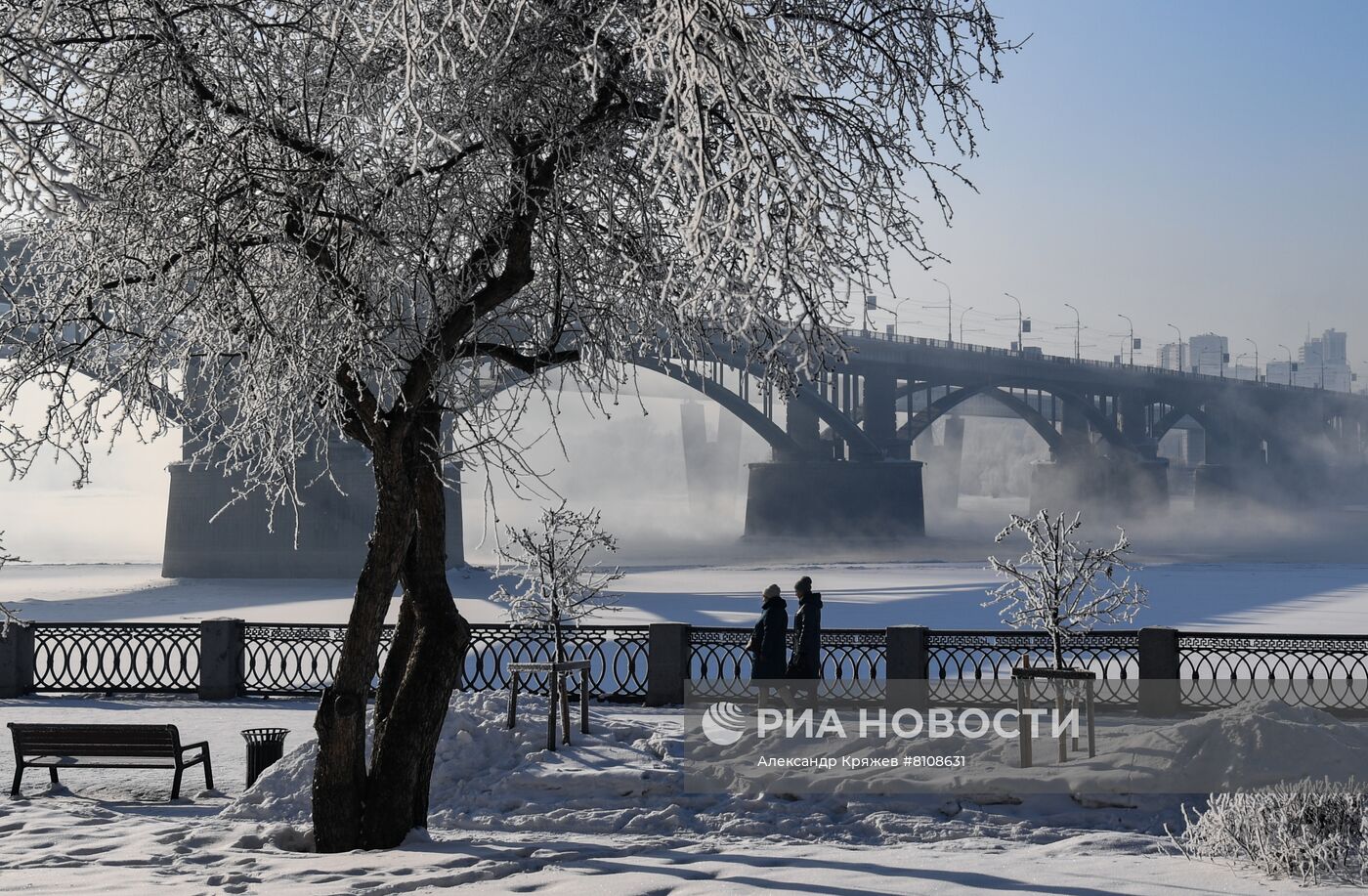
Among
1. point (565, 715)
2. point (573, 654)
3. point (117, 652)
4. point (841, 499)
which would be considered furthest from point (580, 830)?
point (841, 499)

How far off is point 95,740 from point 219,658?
19.6 ft

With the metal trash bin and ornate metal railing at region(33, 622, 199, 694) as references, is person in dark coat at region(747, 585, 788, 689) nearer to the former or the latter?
the metal trash bin

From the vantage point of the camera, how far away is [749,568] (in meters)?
56.0

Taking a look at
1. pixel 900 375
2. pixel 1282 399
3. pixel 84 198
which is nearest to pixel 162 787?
pixel 84 198

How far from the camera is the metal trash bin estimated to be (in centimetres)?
978

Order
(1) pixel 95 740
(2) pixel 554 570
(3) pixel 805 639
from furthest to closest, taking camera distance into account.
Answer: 1. (2) pixel 554 570
2. (3) pixel 805 639
3. (1) pixel 95 740

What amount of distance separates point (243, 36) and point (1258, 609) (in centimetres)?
2907

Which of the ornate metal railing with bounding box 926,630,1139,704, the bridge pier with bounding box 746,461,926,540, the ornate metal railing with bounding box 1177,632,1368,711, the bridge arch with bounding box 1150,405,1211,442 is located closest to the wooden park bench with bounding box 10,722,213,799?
the ornate metal railing with bounding box 926,630,1139,704

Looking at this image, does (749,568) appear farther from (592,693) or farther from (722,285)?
(722,285)

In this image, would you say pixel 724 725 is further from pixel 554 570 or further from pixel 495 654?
pixel 495 654

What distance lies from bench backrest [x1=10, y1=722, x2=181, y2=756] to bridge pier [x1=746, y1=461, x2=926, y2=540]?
58.4 metres

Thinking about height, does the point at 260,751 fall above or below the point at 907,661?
below

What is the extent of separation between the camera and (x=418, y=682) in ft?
25.3

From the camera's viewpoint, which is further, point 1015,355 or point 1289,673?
point 1015,355
